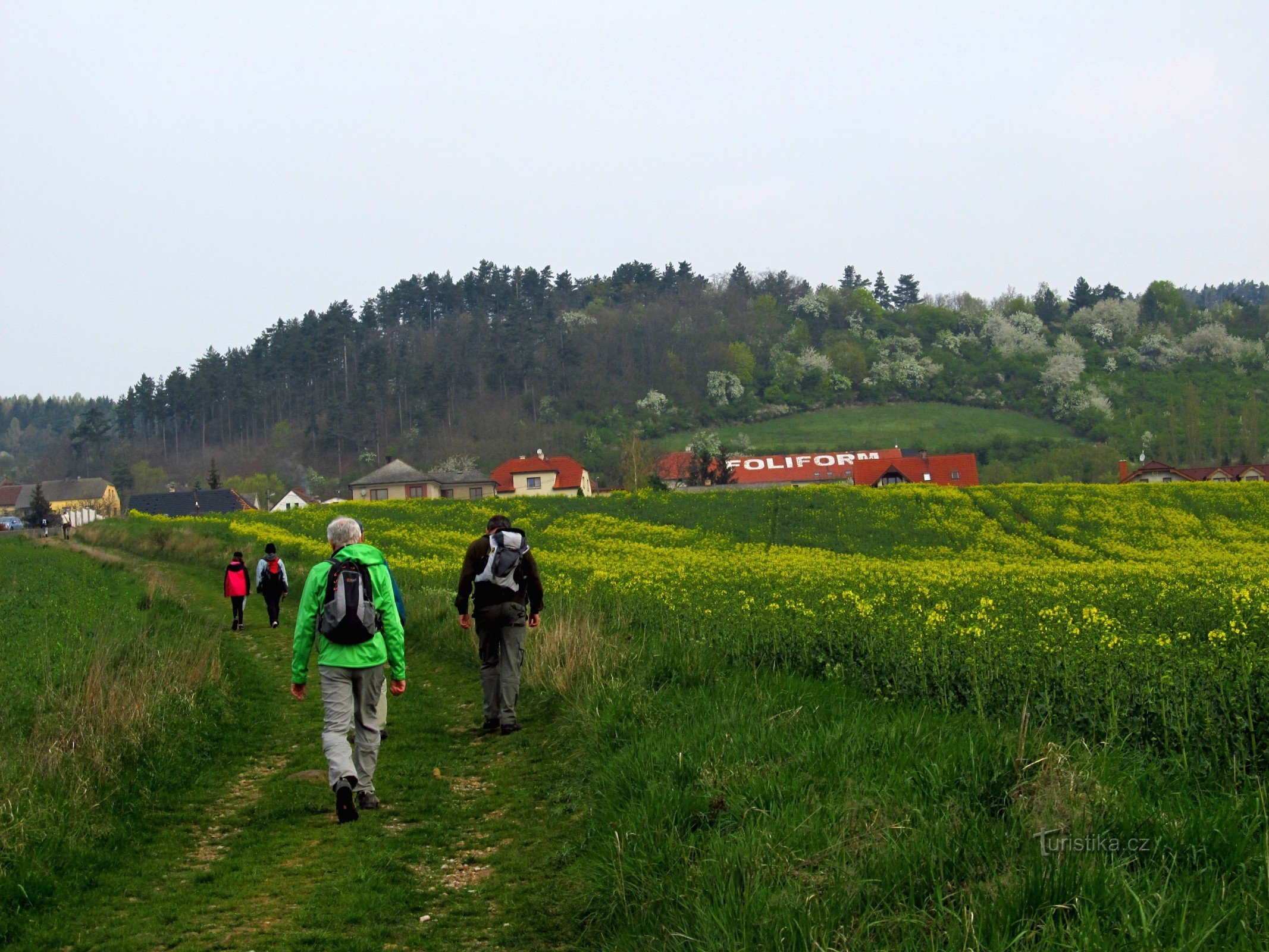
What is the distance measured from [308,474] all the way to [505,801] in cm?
11564

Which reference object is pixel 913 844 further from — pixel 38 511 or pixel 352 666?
pixel 38 511

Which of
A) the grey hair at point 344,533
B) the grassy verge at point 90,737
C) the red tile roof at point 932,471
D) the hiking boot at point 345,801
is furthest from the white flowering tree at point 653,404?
the hiking boot at point 345,801

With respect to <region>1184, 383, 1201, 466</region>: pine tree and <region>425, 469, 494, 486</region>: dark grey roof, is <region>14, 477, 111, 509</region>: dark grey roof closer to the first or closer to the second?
<region>425, 469, 494, 486</region>: dark grey roof

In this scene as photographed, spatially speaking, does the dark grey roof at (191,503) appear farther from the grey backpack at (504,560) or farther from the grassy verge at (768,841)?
the grassy verge at (768,841)

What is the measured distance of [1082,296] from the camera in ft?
545

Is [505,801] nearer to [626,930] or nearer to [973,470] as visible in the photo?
[626,930]

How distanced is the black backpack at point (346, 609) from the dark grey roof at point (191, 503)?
267 feet

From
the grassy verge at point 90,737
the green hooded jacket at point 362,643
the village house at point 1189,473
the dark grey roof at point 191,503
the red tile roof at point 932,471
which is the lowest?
the village house at point 1189,473

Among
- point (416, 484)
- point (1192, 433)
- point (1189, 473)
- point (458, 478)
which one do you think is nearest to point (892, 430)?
point (1192, 433)

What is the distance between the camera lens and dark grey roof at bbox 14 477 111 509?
373 ft

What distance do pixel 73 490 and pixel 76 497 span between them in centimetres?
213

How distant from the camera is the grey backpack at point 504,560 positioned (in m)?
9.92

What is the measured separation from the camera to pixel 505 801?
7.70m

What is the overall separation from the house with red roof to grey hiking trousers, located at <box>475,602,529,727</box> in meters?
79.5
